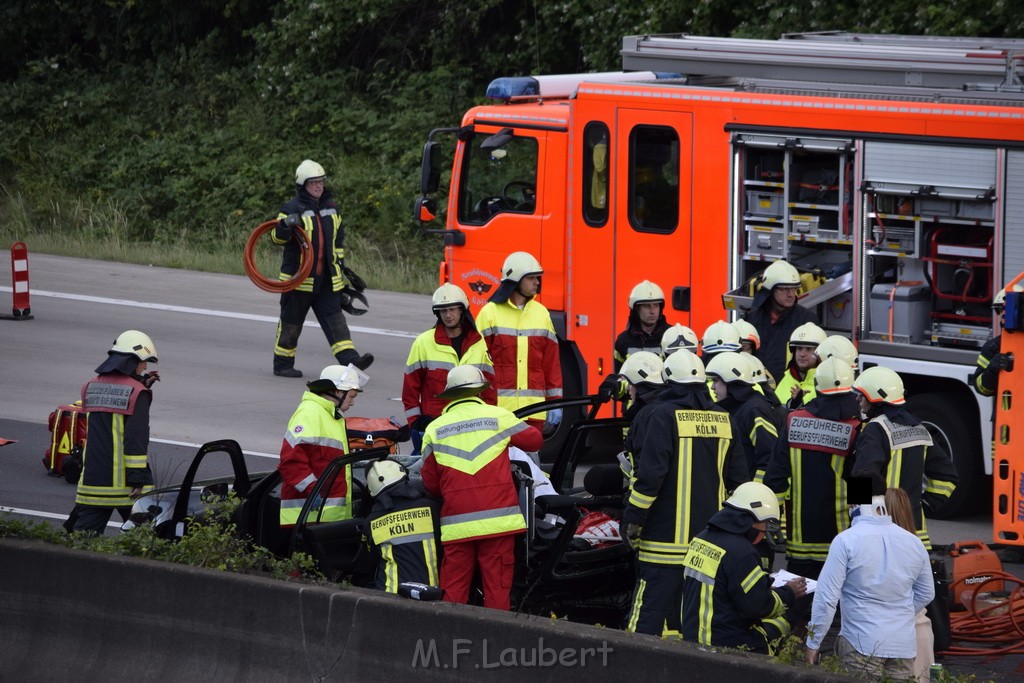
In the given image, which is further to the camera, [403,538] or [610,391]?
[610,391]

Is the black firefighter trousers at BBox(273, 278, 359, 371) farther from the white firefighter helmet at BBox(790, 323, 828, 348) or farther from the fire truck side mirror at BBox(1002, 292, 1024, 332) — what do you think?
the fire truck side mirror at BBox(1002, 292, 1024, 332)

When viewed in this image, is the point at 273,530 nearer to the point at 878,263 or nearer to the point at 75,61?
the point at 878,263

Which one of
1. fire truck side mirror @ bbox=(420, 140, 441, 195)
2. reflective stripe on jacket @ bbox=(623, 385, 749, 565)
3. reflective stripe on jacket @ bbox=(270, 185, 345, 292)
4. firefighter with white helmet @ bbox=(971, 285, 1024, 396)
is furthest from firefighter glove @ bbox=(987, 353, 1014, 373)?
reflective stripe on jacket @ bbox=(270, 185, 345, 292)

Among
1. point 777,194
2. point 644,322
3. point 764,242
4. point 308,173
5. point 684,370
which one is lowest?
point 684,370

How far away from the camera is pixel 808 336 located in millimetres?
9227

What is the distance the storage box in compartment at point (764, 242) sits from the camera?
10727 mm

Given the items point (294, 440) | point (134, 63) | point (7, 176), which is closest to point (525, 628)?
point (294, 440)

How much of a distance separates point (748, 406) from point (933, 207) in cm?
274

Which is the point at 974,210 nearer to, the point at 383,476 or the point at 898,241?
the point at 898,241

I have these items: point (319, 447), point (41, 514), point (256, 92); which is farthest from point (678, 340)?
point (256, 92)

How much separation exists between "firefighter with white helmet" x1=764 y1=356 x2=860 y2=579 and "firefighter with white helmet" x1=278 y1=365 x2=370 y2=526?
2222mm

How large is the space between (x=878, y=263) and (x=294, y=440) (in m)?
4.68

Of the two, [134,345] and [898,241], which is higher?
[898,241]

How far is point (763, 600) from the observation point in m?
6.26
